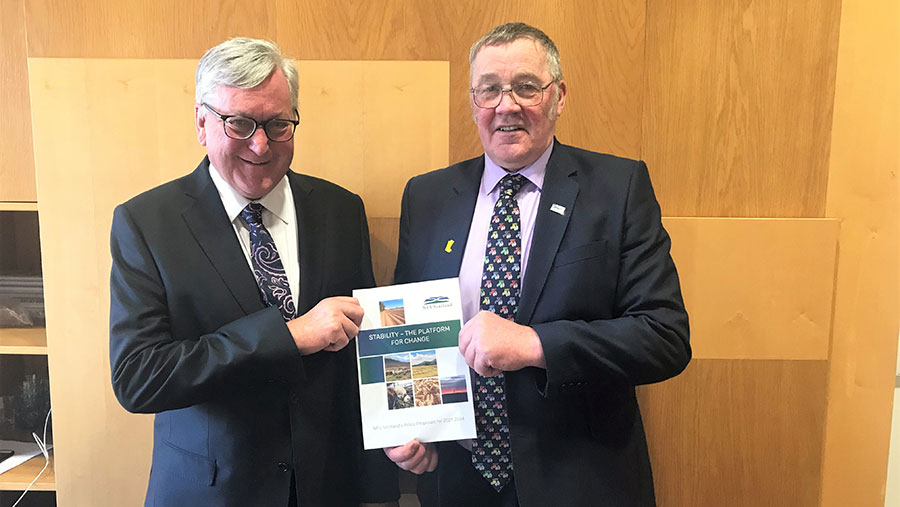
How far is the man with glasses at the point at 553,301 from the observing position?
1.41 m

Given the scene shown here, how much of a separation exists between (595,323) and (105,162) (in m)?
1.64

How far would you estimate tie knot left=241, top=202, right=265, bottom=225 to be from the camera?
1511 mm

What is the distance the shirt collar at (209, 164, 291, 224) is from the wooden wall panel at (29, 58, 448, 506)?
1.46 feet

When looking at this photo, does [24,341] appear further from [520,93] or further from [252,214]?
[520,93]

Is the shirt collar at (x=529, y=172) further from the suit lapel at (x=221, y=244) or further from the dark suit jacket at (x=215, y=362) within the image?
the suit lapel at (x=221, y=244)

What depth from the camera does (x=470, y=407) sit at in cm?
145

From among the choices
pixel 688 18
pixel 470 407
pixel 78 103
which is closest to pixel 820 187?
pixel 688 18

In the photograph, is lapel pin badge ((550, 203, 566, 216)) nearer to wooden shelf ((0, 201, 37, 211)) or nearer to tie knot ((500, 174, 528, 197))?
tie knot ((500, 174, 528, 197))

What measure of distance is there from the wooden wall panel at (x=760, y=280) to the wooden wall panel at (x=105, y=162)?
92 cm

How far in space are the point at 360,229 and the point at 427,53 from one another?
649mm

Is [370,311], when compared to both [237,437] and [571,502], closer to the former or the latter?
[237,437]

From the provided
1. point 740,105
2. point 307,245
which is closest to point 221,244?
point 307,245

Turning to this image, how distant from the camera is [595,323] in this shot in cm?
143

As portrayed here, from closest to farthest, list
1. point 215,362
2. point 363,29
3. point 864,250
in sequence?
point 215,362 → point 363,29 → point 864,250
